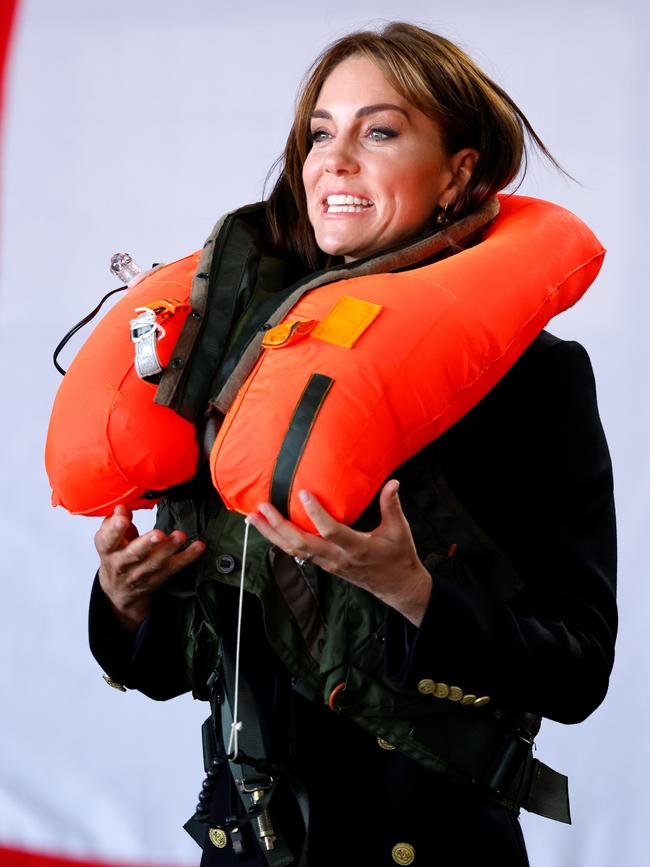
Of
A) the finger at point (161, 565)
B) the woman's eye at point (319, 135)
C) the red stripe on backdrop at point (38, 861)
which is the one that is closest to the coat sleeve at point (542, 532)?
the finger at point (161, 565)

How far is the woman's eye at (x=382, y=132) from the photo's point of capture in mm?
1409

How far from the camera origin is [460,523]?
1.31 meters

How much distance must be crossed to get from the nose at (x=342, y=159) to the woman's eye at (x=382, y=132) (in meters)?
A: 0.03

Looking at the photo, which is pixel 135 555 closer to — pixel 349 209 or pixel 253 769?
pixel 253 769

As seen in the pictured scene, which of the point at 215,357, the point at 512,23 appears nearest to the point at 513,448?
the point at 215,357

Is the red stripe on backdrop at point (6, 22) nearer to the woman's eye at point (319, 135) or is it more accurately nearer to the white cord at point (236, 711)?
the woman's eye at point (319, 135)

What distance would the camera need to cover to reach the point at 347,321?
1239 millimetres

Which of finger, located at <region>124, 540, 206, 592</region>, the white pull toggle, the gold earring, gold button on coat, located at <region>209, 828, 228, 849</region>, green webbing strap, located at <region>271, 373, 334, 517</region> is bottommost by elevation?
gold button on coat, located at <region>209, 828, 228, 849</region>

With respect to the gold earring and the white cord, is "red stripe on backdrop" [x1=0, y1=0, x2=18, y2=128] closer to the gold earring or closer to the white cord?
the gold earring

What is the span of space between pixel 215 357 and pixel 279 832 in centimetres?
51

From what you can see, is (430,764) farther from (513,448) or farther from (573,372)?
(573,372)

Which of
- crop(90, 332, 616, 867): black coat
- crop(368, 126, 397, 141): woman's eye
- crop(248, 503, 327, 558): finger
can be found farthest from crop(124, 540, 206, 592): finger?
crop(368, 126, 397, 141): woman's eye

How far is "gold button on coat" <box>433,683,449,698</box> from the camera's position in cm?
127

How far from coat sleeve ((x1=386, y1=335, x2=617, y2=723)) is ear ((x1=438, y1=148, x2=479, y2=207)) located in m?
0.22
